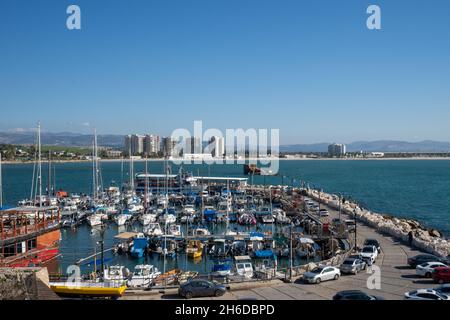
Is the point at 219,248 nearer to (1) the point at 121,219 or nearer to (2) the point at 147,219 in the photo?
(2) the point at 147,219

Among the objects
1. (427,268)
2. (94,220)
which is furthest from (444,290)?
(94,220)

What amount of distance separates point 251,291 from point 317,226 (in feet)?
56.3

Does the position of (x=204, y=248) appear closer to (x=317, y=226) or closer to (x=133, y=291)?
(x=317, y=226)

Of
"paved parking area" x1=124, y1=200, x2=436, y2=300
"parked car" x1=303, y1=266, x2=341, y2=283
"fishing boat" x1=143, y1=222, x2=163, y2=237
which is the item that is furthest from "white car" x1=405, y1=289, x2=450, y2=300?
"fishing boat" x1=143, y1=222, x2=163, y2=237

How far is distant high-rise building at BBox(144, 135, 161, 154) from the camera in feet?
426

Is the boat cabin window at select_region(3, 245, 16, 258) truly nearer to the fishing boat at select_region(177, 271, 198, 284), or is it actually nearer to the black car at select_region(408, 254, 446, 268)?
the fishing boat at select_region(177, 271, 198, 284)

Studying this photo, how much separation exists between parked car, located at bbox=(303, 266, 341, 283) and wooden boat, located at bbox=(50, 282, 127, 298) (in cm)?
583

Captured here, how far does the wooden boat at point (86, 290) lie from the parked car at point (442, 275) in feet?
31.8

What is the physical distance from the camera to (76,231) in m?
35.2

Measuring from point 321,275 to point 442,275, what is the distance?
3.68 metres

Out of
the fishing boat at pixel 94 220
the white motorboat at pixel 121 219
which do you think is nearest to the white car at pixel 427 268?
the white motorboat at pixel 121 219

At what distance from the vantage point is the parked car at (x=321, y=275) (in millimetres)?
14656

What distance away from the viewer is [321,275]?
48.5 feet
